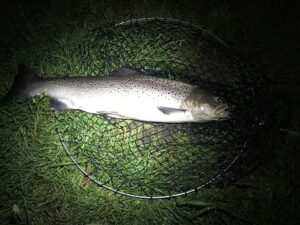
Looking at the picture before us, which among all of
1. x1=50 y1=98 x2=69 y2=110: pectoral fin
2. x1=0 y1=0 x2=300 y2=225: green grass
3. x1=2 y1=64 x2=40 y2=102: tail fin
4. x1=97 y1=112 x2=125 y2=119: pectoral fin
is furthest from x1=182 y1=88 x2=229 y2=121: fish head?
x1=2 y1=64 x2=40 y2=102: tail fin

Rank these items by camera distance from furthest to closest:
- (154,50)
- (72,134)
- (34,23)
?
(34,23)
(154,50)
(72,134)

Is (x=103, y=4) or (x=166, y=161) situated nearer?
(x=166, y=161)

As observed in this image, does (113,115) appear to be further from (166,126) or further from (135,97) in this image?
(166,126)

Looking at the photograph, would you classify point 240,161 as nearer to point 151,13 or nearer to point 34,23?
point 151,13

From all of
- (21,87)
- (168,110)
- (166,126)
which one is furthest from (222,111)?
(21,87)

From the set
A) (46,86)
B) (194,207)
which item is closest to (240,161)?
(194,207)

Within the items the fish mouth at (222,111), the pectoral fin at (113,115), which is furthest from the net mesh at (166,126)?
the pectoral fin at (113,115)
